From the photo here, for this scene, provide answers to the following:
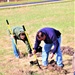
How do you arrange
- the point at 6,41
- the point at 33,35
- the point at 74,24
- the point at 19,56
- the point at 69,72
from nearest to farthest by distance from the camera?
the point at 69,72
the point at 19,56
the point at 6,41
the point at 33,35
the point at 74,24

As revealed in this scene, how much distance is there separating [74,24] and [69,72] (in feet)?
31.1

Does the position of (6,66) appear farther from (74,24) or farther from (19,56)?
(74,24)

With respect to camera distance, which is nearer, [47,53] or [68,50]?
[47,53]

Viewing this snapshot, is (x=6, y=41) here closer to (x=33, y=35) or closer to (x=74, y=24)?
(x=33, y=35)

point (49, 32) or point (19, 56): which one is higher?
point (49, 32)

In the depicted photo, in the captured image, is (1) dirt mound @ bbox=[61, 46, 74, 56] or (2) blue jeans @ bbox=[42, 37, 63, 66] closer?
(2) blue jeans @ bbox=[42, 37, 63, 66]

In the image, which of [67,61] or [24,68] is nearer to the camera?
[24,68]

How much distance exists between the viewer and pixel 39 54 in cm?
1092

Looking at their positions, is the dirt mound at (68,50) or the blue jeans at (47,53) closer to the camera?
the blue jeans at (47,53)

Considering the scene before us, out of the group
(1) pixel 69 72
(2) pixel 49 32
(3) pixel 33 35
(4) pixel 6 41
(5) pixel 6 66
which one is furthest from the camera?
(3) pixel 33 35

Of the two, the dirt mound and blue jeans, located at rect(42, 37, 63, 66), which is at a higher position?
blue jeans, located at rect(42, 37, 63, 66)

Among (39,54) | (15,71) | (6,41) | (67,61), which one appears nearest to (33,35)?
(6,41)

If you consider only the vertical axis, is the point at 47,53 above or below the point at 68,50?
above

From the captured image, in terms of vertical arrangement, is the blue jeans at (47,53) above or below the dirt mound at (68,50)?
above
